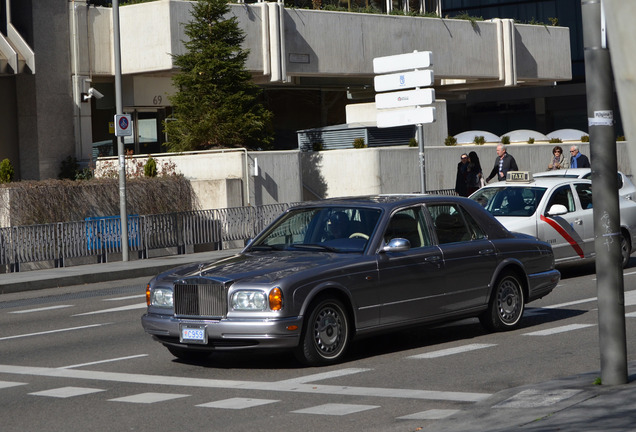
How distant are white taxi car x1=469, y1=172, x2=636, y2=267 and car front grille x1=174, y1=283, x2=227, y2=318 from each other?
7.65m

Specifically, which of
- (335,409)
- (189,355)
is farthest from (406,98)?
(335,409)

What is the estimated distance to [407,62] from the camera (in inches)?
884

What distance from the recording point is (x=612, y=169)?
7.64 meters

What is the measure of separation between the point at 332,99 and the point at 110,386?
37.8m

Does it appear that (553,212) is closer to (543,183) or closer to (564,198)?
(564,198)

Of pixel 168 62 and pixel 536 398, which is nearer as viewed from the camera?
pixel 536 398

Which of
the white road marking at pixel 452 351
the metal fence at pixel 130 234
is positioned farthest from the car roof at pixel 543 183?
Result: the metal fence at pixel 130 234

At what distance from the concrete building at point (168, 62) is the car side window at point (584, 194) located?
63.8 ft

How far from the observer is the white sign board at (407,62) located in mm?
22141

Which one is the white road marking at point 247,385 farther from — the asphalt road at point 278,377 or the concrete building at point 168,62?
the concrete building at point 168,62

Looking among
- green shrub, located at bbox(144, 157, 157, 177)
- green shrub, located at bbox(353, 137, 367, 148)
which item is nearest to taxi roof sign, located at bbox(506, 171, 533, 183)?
green shrub, located at bbox(144, 157, 157, 177)

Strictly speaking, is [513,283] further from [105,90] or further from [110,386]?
[105,90]

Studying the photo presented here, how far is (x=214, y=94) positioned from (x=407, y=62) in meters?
10.1

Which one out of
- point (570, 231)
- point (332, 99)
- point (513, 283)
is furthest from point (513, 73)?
point (513, 283)
